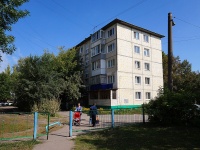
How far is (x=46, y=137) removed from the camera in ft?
34.6

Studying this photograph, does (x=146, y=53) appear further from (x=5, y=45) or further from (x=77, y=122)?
(x=5, y=45)

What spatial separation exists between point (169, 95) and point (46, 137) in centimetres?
810

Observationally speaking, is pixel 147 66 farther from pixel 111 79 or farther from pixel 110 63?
pixel 111 79

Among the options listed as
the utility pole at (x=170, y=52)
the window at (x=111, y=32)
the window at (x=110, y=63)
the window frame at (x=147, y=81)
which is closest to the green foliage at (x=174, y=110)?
the utility pole at (x=170, y=52)

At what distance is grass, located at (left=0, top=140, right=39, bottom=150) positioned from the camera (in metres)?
8.36

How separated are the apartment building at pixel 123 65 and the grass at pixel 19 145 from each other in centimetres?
2616

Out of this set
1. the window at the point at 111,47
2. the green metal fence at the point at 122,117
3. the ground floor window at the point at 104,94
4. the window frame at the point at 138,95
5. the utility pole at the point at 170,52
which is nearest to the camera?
the green metal fence at the point at 122,117

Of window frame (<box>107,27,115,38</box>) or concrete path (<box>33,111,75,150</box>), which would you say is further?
window frame (<box>107,27,115,38</box>)

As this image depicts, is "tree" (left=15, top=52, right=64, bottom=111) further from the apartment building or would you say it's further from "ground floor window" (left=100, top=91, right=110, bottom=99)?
the apartment building

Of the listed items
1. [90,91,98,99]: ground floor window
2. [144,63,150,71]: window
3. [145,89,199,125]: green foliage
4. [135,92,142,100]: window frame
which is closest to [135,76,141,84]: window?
[135,92,142,100]: window frame

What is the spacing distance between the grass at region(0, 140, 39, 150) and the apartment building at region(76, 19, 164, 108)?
2616 centimetres

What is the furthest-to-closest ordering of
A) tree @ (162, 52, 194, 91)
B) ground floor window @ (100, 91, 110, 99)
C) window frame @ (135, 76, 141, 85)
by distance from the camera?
tree @ (162, 52, 194, 91), window frame @ (135, 76, 141, 85), ground floor window @ (100, 91, 110, 99)

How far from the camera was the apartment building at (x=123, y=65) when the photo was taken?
36.0 m

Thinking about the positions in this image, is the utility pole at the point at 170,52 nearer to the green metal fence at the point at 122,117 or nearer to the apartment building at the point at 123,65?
the green metal fence at the point at 122,117
